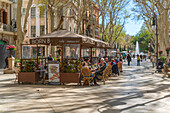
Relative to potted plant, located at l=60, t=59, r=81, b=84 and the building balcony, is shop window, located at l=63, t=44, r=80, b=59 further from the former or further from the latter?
the building balcony

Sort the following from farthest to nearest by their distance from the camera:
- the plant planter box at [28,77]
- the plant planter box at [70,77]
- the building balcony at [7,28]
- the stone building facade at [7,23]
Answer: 1. the stone building facade at [7,23]
2. the building balcony at [7,28]
3. the plant planter box at [28,77]
4. the plant planter box at [70,77]

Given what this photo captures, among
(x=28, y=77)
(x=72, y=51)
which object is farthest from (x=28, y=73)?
(x=72, y=51)

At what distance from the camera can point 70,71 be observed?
12305 mm

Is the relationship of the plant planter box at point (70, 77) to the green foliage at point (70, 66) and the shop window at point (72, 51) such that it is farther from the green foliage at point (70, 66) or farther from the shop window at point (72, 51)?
the shop window at point (72, 51)

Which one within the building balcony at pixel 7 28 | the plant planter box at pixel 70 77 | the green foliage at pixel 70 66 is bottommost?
the plant planter box at pixel 70 77

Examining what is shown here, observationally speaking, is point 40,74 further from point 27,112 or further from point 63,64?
point 27,112

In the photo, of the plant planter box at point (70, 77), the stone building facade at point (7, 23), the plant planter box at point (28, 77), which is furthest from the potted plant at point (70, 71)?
the stone building facade at point (7, 23)

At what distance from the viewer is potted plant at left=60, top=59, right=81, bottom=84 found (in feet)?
40.0

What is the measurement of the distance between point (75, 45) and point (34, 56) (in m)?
2.37

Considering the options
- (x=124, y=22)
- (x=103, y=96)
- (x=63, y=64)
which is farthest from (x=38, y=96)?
(x=124, y=22)

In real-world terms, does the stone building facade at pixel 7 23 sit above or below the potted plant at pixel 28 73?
above

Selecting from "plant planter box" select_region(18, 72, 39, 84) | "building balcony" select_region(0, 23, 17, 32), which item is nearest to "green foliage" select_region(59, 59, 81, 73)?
"plant planter box" select_region(18, 72, 39, 84)

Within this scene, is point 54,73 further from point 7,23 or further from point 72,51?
point 7,23

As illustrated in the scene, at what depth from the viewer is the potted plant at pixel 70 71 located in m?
12.2
